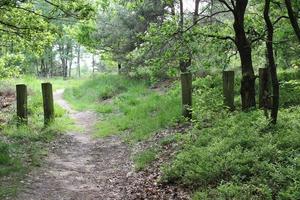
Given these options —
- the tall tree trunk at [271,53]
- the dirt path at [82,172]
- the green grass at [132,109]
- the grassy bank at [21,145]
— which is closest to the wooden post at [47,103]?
the grassy bank at [21,145]

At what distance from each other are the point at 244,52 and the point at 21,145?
6.67m

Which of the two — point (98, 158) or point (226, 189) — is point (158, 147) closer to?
point (98, 158)

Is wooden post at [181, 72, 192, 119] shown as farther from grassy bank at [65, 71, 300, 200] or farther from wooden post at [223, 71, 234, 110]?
wooden post at [223, 71, 234, 110]

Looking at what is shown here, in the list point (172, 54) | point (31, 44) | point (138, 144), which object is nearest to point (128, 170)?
point (138, 144)

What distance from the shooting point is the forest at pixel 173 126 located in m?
6.80

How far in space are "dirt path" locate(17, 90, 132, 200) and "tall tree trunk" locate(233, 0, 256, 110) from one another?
A: 3704 millimetres

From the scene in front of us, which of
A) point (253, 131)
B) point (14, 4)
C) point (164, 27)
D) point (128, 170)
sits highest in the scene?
point (14, 4)

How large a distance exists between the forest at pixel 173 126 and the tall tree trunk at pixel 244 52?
28 millimetres

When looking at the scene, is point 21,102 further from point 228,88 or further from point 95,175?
point 228,88

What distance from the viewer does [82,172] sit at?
9047 mm

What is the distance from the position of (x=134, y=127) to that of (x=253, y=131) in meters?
5.85

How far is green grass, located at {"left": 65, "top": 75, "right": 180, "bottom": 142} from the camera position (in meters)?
12.5

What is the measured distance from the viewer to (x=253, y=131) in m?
8.07

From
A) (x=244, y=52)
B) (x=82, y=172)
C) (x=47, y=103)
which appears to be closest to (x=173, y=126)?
(x=244, y=52)
